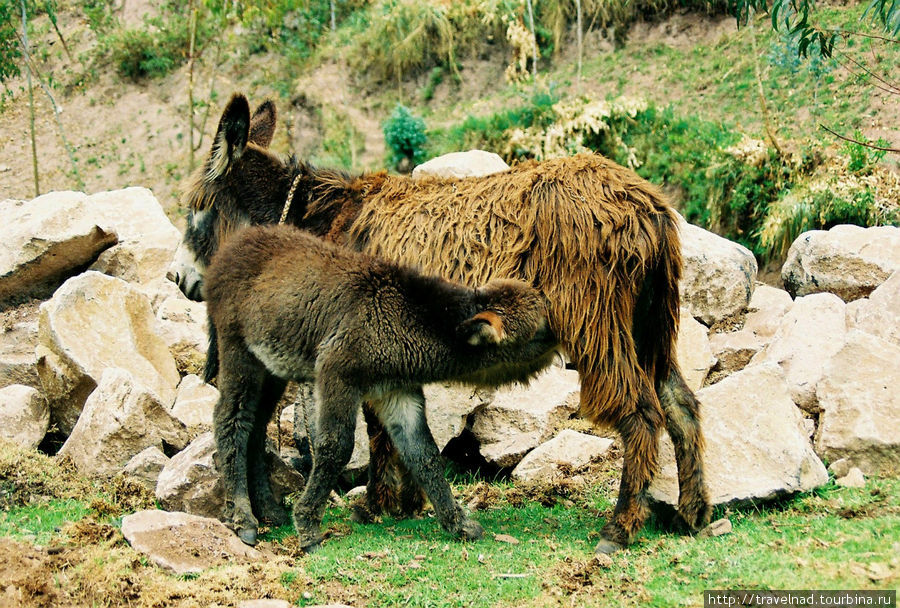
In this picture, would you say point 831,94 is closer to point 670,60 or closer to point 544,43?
point 670,60

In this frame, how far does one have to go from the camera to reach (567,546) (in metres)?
5.61

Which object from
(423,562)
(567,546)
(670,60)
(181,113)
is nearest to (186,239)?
(423,562)

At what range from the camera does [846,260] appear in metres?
9.26

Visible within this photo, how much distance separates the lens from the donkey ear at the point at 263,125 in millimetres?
7664

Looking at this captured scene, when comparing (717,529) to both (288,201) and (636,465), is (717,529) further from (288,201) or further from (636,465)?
(288,201)

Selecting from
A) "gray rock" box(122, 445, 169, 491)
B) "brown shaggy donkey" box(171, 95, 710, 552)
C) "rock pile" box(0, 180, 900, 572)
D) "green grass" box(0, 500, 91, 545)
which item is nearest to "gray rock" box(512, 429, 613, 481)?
"rock pile" box(0, 180, 900, 572)

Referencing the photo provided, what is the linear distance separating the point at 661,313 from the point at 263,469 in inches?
123

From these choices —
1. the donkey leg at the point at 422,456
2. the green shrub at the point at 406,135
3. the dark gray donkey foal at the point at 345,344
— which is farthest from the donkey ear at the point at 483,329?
the green shrub at the point at 406,135

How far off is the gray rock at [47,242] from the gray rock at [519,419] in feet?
15.1

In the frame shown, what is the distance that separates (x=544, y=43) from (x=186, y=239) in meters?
13.1

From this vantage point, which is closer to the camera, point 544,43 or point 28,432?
point 28,432

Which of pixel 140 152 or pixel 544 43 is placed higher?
pixel 544 43

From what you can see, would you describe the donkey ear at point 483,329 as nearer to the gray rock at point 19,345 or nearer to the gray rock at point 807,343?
the gray rock at point 807,343

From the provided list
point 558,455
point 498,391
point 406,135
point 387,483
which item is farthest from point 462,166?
point 406,135
